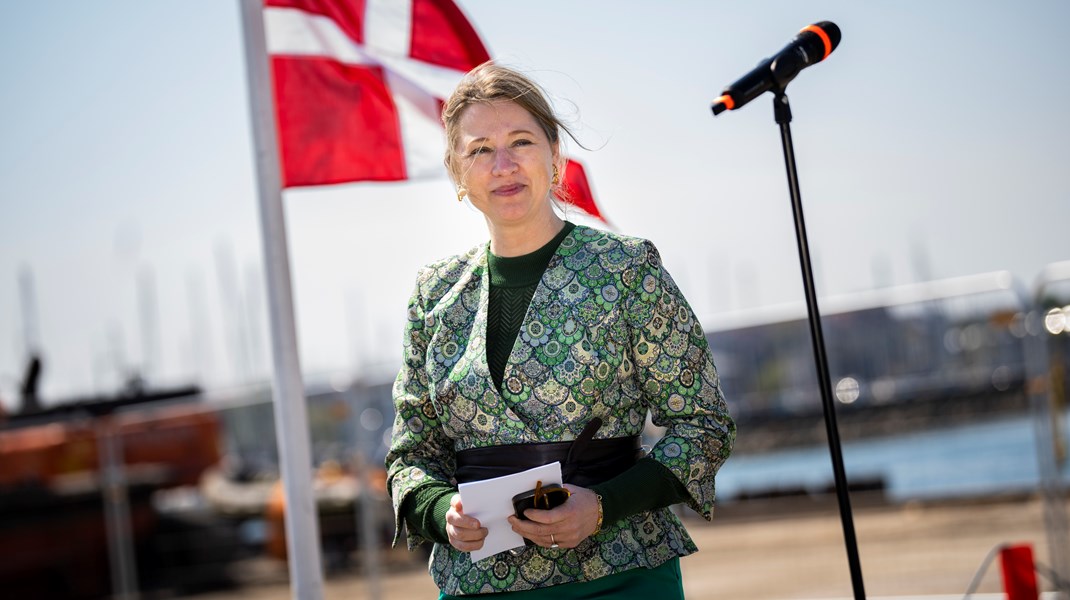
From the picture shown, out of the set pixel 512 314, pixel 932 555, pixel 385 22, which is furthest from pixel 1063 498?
pixel 512 314

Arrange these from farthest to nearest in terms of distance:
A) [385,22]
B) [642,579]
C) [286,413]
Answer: [385,22]
[286,413]
[642,579]

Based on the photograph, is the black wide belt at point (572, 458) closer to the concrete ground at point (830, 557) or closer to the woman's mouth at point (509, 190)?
the woman's mouth at point (509, 190)

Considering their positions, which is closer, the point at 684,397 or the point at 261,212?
the point at 684,397

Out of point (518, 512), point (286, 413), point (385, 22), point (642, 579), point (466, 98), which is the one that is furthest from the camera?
point (385, 22)

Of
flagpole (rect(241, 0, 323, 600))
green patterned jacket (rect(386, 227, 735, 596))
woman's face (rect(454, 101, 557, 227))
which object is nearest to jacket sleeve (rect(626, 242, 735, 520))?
green patterned jacket (rect(386, 227, 735, 596))

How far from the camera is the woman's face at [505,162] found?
2123 mm

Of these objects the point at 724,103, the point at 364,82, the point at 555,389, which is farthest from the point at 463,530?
the point at 364,82

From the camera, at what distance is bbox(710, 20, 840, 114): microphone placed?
7.65 feet

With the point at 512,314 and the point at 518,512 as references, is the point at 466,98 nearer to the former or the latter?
the point at 512,314

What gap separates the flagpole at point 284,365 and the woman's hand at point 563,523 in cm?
149

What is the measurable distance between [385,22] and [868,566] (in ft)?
18.1

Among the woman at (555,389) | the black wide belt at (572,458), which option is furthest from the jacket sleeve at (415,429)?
the black wide belt at (572,458)

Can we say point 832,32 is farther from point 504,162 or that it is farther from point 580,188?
point 580,188

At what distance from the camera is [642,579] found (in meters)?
1.99
